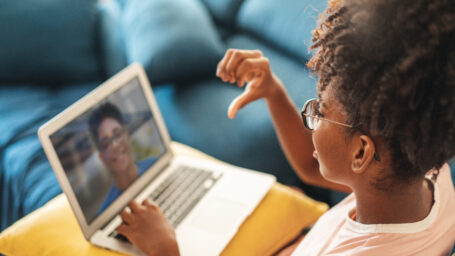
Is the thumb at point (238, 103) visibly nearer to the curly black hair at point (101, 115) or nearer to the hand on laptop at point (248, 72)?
the hand on laptop at point (248, 72)

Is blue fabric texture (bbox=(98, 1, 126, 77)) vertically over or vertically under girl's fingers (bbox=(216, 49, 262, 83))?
under

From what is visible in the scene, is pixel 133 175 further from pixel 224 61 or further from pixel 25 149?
pixel 25 149

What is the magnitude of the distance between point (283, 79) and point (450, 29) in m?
0.82

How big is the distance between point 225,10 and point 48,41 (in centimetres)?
68

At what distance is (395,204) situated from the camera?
632 millimetres

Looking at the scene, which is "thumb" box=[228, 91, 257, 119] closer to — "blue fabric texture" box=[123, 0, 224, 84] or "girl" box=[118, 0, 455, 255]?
"girl" box=[118, 0, 455, 255]

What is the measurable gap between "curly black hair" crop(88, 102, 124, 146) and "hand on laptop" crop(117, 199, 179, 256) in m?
0.17

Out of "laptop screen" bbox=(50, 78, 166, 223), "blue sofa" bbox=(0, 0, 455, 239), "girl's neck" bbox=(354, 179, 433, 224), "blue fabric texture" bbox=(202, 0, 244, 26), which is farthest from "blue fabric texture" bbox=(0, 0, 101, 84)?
"girl's neck" bbox=(354, 179, 433, 224)

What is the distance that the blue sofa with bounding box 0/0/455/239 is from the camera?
47.7 inches

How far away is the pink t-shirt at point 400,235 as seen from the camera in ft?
2.05

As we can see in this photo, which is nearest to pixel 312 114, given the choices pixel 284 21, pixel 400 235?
pixel 400 235

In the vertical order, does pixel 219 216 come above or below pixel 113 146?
below

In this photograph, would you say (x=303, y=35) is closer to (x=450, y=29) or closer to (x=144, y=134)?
(x=144, y=134)

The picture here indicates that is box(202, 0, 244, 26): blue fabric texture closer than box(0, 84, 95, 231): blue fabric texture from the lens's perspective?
No
